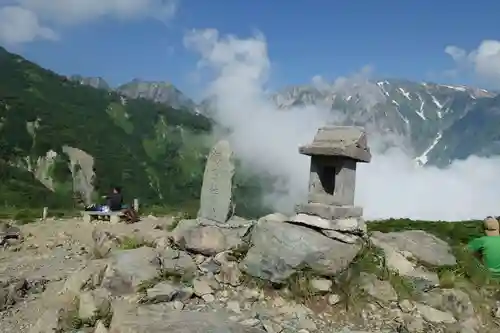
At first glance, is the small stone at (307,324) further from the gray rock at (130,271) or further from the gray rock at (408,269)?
the gray rock at (130,271)

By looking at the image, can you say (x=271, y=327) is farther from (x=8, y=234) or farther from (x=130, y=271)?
(x=8, y=234)

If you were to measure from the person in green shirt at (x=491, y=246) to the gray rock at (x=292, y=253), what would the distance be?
7.49ft

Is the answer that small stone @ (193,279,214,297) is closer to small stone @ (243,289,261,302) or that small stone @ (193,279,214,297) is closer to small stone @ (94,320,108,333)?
small stone @ (243,289,261,302)

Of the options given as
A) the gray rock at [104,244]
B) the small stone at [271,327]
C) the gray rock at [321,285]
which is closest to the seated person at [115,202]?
the gray rock at [104,244]

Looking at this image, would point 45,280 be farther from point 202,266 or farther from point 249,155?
point 249,155

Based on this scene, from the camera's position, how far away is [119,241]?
1211 centimetres

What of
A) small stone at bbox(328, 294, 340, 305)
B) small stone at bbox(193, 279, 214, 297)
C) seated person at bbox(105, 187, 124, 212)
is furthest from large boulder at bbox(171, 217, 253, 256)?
seated person at bbox(105, 187, 124, 212)

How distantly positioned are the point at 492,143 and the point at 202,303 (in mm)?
136932

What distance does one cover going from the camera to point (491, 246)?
9430 mm

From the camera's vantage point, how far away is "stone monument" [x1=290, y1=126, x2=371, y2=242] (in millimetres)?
9805

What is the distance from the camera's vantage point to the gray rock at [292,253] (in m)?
8.90

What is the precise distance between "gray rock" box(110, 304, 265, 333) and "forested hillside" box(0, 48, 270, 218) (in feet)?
196

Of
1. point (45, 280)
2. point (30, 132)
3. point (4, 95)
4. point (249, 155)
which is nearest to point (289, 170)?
point (249, 155)

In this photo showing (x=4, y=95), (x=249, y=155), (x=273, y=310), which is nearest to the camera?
(x=273, y=310)
